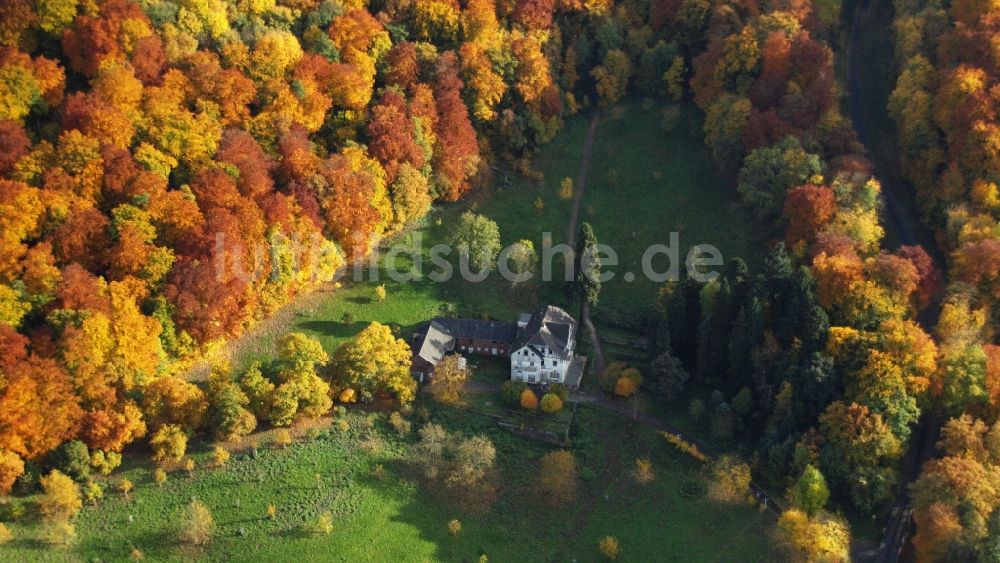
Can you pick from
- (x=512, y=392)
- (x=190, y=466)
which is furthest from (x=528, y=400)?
(x=190, y=466)

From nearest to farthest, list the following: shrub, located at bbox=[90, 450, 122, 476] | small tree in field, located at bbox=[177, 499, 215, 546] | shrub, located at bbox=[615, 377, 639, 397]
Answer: small tree in field, located at bbox=[177, 499, 215, 546] < shrub, located at bbox=[90, 450, 122, 476] < shrub, located at bbox=[615, 377, 639, 397]

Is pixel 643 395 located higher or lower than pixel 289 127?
lower

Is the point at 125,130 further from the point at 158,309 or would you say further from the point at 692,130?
the point at 692,130

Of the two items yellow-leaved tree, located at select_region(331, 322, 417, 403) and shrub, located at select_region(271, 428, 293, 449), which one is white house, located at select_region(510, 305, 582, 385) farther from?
shrub, located at select_region(271, 428, 293, 449)

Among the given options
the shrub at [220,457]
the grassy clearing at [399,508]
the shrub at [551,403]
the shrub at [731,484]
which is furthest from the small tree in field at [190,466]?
the shrub at [731,484]

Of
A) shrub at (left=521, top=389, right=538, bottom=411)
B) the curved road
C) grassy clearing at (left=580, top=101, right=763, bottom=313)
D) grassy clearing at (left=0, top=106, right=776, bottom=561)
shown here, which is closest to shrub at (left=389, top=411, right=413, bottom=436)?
grassy clearing at (left=0, top=106, right=776, bottom=561)

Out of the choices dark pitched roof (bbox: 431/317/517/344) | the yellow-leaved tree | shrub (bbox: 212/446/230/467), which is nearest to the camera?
shrub (bbox: 212/446/230/467)

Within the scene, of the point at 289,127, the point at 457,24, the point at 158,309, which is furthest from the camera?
the point at 457,24

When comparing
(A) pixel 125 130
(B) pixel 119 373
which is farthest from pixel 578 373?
(A) pixel 125 130
